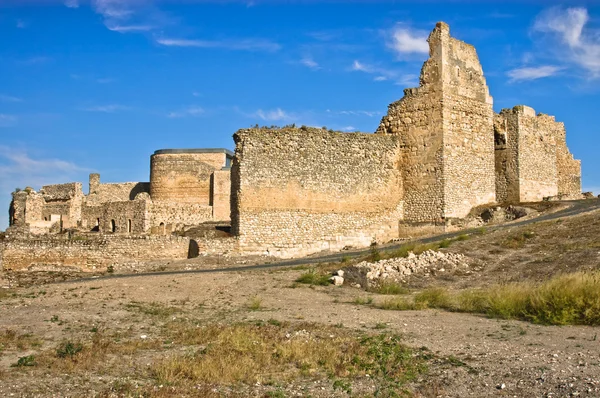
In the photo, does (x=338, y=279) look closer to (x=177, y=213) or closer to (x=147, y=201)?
(x=147, y=201)

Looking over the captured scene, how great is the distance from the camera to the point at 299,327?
1034 centimetres

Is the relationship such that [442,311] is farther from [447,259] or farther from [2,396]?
[2,396]

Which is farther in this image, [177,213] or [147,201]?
[177,213]

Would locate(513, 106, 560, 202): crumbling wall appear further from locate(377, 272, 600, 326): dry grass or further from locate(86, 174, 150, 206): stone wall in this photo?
locate(86, 174, 150, 206): stone wall

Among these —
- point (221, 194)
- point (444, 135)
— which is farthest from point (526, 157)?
point (221, 194)

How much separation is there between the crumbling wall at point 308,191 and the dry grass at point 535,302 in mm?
11848

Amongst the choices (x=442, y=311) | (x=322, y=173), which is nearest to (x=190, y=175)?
(x=322, y=173)

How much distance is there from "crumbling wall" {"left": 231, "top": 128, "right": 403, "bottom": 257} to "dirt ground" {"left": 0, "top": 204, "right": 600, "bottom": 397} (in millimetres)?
6113

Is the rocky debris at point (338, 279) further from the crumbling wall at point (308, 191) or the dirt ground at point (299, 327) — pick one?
the crumbling wall at point (308, 191)

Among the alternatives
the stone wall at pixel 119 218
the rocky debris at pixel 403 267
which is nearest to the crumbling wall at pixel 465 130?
the rocky debris at pixel 403 267

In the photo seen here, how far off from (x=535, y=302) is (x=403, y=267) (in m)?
5.67

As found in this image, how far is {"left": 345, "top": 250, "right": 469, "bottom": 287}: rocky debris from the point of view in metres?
16.0

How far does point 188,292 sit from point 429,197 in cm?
1409

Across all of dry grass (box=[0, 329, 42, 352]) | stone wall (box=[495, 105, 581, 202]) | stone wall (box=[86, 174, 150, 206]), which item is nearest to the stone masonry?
stone wall (box=[86, 174, 150, 206])
